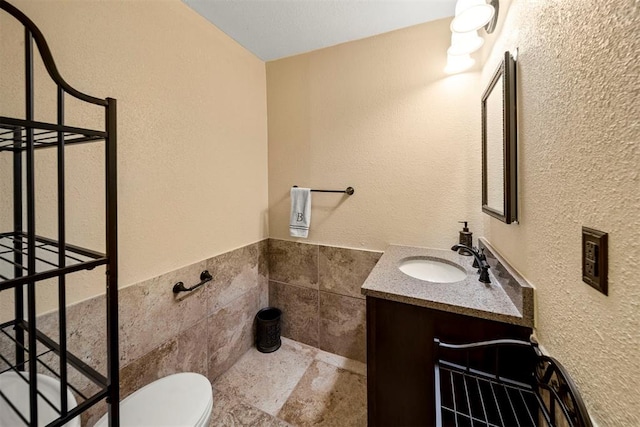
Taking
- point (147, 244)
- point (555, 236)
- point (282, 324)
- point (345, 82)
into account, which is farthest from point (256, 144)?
point (555, 236)

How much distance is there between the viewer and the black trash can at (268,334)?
1896 mm

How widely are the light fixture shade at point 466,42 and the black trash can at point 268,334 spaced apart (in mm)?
2167

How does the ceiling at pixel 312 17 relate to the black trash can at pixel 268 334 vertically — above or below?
above

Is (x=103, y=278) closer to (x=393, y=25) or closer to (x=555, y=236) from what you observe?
(x=555, y=236)

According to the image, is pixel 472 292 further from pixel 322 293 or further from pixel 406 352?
pixel 322 293

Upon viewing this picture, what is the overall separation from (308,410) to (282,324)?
2.35 feet

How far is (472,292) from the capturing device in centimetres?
100

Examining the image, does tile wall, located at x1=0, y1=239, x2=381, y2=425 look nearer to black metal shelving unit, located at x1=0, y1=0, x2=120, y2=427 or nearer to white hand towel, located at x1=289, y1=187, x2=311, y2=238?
white hand towel, located at x1=289, y1=187, x2=311, y2=238

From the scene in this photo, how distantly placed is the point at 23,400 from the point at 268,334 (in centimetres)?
136

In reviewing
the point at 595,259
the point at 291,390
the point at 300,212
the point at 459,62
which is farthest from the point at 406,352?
the point at 459,62

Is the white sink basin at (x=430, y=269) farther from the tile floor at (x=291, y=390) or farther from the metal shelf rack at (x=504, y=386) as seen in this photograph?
the tile floor at (x=291, y=390)

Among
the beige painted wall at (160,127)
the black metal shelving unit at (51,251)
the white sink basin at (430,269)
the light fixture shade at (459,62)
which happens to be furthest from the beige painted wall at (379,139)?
the black metal shelving unit at (51,251)

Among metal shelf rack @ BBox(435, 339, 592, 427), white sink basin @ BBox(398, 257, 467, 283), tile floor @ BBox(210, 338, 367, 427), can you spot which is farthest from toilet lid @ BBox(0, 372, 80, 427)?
white sink basin @ BBox(398, 257, 467, 283)

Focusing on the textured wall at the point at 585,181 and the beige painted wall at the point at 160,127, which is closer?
the textured wall at the point at 585,181
